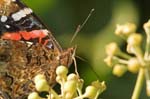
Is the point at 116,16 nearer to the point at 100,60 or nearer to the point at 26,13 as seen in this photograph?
the point at 100,60

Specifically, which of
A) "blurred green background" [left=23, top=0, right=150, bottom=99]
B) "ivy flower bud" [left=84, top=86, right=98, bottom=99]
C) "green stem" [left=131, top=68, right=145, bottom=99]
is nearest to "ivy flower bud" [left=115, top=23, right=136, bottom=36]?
"green stem" [left=131, top=68, right=145, bottom=99]

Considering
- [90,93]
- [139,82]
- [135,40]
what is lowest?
[90,93]

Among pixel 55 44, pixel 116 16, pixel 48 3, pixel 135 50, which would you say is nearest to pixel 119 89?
pixel 116 16

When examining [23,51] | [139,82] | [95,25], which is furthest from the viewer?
[95,25]

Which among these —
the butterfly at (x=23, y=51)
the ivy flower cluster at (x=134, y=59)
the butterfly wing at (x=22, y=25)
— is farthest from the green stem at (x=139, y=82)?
the butterfly wing at (x=22, y=25)

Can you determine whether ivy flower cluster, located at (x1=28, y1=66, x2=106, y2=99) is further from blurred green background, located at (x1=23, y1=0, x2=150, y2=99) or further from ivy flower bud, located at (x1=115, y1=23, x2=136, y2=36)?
blurred green background, located at (x1=23, y1=0, x2=150, y2=99)

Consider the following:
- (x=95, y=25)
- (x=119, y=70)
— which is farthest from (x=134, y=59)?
(x=95, y=25)

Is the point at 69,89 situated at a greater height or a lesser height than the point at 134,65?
lesser

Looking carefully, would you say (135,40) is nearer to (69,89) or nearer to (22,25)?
(69,89)
